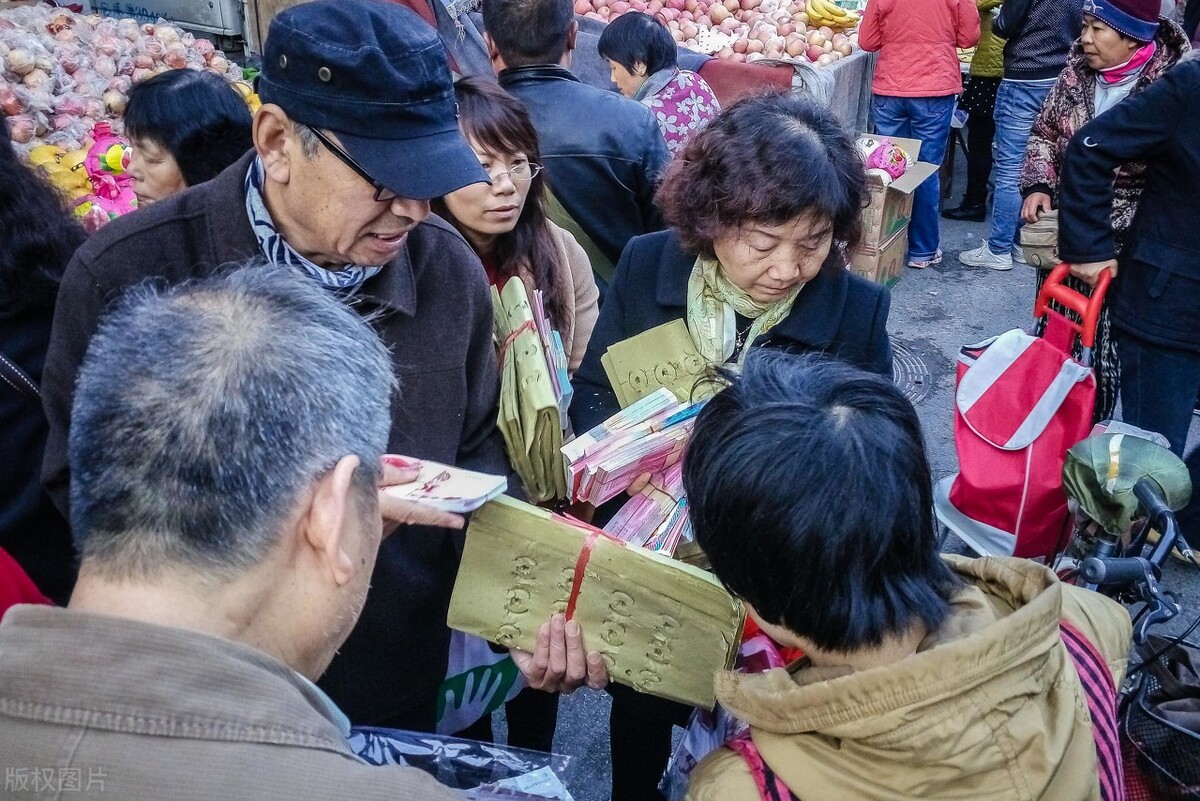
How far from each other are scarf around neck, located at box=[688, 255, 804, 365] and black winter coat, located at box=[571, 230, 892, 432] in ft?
0.08

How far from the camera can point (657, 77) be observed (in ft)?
14.3

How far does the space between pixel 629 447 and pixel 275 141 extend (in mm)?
847

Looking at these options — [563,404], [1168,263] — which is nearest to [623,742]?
[563,404]

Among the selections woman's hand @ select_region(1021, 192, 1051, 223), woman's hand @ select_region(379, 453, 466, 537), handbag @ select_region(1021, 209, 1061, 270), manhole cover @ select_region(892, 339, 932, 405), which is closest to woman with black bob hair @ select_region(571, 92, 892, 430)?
woman's hand @ select_region(379, 453, 466, 537)

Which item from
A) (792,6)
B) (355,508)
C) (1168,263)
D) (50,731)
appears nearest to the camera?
(50,731)

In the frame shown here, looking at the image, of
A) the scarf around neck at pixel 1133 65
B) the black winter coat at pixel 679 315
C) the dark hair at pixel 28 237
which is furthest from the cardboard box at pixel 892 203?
the dark hair at pixel 28 237

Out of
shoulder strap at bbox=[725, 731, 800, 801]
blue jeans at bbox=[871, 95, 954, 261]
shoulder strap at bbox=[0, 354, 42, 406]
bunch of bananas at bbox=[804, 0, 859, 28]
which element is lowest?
blue jeans at bbox=[871, 95, 954, 261]

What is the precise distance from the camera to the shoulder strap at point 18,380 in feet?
5.74

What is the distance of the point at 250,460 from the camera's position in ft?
3.20

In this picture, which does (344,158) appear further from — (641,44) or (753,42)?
(753,42)

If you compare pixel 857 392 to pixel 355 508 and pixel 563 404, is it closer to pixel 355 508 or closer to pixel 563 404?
pixel 355 508

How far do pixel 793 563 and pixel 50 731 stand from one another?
84 cm

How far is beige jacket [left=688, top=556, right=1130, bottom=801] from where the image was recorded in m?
1.10

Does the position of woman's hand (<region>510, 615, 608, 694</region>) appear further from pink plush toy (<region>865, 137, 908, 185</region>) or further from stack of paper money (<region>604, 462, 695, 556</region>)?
pink plush toy (<region>865, 137, 908, 185</region>)
